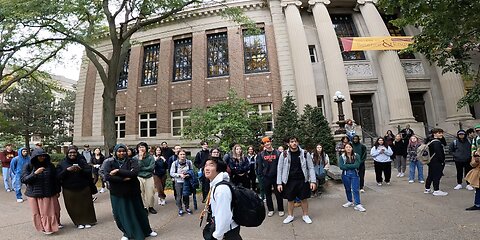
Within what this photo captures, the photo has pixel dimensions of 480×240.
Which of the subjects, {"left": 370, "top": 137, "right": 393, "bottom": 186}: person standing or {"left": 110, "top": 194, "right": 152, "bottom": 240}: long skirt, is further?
{"left": 370, "top": 137, "right": 393, "bottom": 186}: person standing

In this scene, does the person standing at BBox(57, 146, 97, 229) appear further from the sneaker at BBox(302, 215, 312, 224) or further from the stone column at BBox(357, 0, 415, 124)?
the stone column at BBox(357, 0, 415, 124)

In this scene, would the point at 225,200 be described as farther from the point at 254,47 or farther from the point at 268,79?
the point at 254,47

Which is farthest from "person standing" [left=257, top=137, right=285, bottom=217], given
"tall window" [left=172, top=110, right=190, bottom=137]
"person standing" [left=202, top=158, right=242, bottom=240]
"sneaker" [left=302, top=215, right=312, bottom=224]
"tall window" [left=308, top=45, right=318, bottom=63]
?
"tall window" [left=308, top=45, right=318, bottom=63]

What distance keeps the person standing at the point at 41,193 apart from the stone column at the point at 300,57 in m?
15.2

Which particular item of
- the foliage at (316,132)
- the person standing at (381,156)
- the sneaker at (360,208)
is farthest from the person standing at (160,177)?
the person standing at (381,156)

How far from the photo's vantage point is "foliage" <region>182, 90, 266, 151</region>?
12609 mm

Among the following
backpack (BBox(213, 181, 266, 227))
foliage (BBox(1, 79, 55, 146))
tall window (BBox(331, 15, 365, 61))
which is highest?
tall window (BBox(331, 15, 365, 61))

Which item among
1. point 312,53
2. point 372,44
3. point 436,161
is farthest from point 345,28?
point 436,161

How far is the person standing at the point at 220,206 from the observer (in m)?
2.47

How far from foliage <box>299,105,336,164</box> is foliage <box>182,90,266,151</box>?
2.21 metres

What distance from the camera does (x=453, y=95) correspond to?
60.8 ft

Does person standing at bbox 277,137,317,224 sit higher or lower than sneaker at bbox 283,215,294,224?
higher

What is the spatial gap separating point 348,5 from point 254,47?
8008 millimetres

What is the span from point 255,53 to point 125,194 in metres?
17.7
